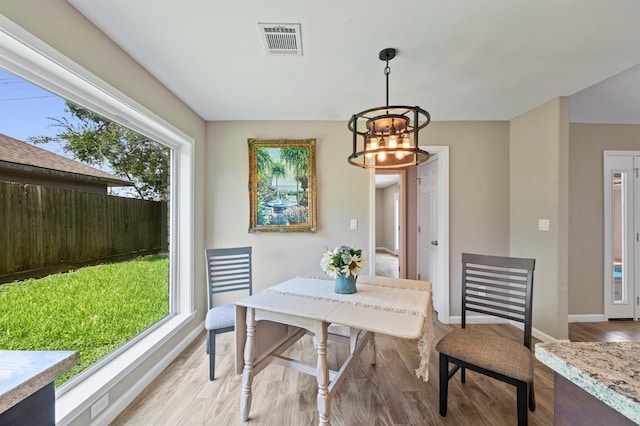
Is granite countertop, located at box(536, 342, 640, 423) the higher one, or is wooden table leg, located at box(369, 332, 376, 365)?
granite countertop, located at box(536, 342, 640, 423)

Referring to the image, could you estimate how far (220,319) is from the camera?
199 centimetres

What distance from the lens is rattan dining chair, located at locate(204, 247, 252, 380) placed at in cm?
196

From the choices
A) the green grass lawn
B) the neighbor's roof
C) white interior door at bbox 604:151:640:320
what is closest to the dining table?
the green grass lawn

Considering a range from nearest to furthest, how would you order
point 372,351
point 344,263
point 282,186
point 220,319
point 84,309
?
point 84,309 → point 344,263 → point 220,319 → point 372,351 → point 282,186

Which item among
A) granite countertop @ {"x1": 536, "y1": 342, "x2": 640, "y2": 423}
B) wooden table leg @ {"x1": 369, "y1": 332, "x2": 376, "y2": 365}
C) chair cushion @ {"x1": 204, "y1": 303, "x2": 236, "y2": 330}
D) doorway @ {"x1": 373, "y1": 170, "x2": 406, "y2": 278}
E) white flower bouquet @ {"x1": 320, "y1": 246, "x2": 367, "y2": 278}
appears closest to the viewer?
Result: granite countertop @ {"x1": 536, "y1": 342, "x2": 640, "y2": 423}

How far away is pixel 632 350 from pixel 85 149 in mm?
2653

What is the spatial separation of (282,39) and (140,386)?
8.76ft

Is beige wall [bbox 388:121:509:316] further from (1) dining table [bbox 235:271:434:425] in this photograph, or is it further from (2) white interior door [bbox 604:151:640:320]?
(1) dining table [bbox 235:271:434:425]

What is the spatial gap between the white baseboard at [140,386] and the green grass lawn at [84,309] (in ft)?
1.02

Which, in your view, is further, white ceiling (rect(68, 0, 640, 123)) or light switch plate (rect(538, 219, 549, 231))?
light switch plate (rect(538, 219, 549, 231))

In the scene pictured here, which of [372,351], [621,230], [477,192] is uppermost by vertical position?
[477,192]

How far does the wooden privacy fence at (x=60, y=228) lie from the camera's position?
3.97ft

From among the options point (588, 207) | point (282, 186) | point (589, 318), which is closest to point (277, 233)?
point (282, 186)

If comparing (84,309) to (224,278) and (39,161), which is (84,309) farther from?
(224,278)
